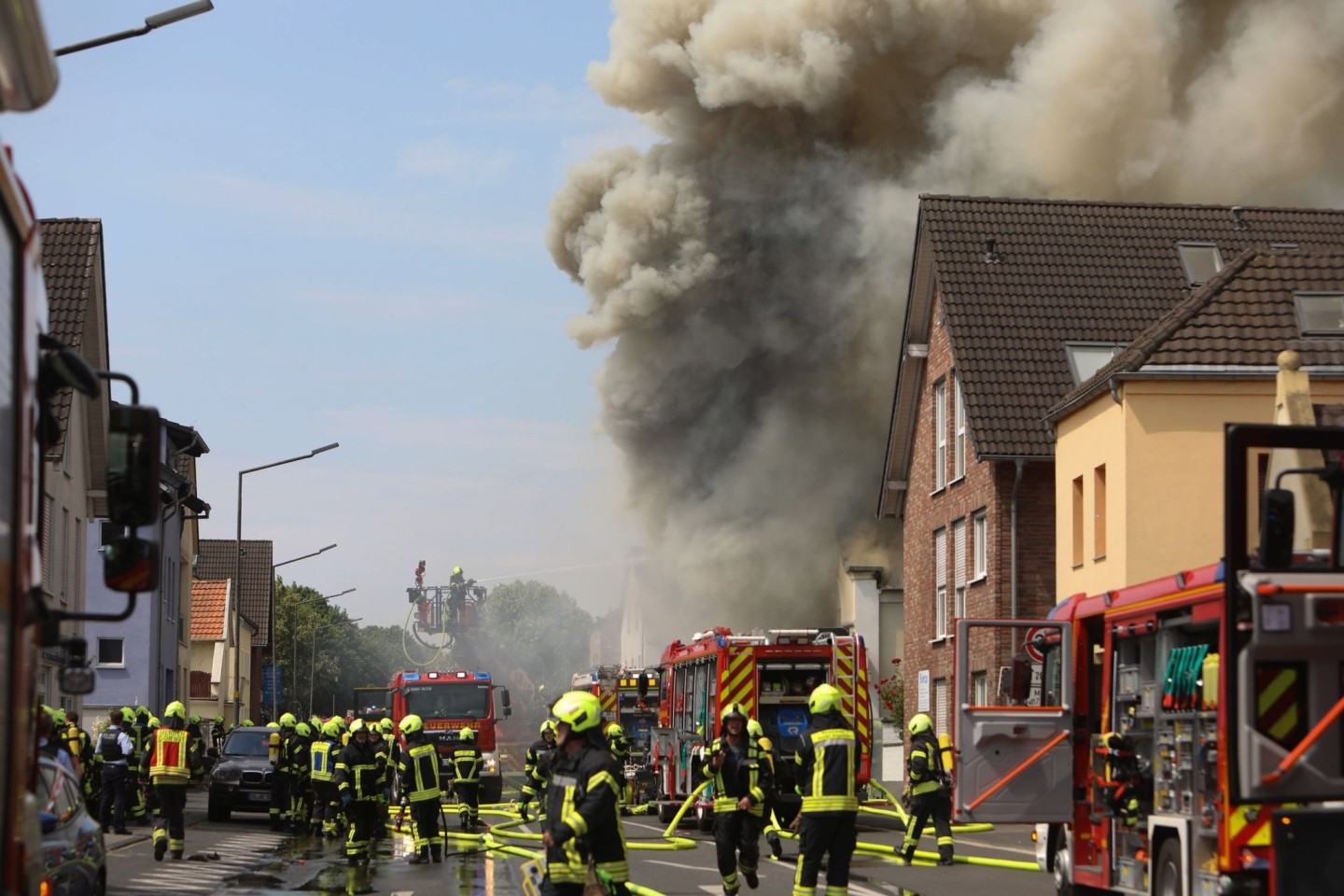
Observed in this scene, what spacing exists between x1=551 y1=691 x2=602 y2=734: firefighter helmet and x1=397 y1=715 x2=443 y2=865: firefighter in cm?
899

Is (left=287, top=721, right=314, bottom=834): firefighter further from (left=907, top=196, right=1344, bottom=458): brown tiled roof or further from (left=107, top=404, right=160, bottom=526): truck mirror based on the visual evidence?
(left=107, top=404, right=160, bottom=526): truck mirror

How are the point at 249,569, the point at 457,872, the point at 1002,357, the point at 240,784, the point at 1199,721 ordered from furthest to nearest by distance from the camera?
the point at 249,569, the point at 1002,357, the point at 240,784, the point at 457,872, the point at 1199,721

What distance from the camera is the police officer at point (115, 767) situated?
22.1 m

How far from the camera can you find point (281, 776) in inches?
1014

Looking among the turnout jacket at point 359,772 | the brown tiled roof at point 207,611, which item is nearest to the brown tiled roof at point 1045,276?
the turnout jacket at point 359,772

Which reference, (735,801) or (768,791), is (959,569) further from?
(735,801)

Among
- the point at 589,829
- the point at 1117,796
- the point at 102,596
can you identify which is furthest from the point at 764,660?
the point at 102,596

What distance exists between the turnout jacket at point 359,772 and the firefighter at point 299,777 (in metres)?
6.83

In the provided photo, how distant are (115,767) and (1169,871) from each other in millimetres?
14540

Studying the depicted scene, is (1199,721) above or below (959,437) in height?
below

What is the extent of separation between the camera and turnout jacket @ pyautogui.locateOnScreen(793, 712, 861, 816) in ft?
39.9

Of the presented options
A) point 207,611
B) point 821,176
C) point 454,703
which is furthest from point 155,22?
point 207,611

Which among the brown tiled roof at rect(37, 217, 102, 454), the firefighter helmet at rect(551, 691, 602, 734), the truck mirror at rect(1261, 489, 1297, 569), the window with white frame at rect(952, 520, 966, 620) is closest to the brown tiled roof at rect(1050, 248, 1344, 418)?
the window with white frame at rect(952, 520, 966, 620)

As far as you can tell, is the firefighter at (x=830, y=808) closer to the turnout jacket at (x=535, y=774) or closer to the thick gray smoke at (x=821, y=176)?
Result: the turnout jacket at (x=535, y=774)
